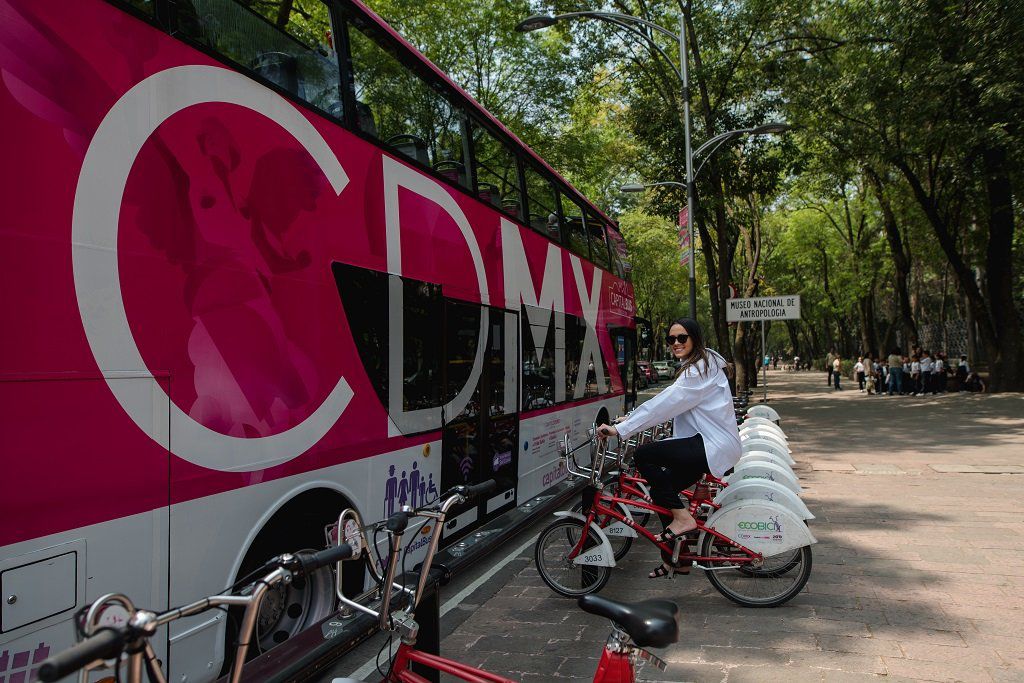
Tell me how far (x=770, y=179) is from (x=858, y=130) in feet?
8.67

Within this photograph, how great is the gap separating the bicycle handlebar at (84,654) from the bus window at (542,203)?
6884mm

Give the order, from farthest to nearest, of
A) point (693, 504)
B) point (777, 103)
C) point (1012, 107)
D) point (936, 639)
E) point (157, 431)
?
Answer: point (777, 103), point (1012, 107), point (693, 504), point (936, 639), point (157, 431)

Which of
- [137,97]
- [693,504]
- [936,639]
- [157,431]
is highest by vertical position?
[137,97]

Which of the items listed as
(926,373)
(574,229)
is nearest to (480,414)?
(574,229)

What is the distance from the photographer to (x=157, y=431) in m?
3.14

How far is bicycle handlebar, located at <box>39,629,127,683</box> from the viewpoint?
1353 mm

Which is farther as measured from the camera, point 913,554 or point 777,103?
point 777,103

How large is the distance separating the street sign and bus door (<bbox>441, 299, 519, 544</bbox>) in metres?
12.9

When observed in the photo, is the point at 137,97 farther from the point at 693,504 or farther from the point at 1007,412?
the point at 1007,412

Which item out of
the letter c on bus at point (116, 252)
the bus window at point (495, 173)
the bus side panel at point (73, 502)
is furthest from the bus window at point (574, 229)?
the bus side panel at point (73, 502)

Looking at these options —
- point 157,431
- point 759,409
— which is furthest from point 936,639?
point 759,409

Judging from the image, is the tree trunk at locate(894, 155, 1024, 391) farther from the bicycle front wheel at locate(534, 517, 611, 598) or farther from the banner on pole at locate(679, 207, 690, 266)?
the bicycle front wheel at locate(534, 517, 611, 598)

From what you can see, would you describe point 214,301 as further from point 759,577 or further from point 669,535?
point 759,577

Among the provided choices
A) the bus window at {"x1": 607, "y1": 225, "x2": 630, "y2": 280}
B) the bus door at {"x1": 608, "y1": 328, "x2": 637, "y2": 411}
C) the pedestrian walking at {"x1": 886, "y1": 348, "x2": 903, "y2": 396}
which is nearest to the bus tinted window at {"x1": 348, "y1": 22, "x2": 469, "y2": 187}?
the bus door at {"x1": 608, "y1": 328, "x2": 637, "y2": 411}
